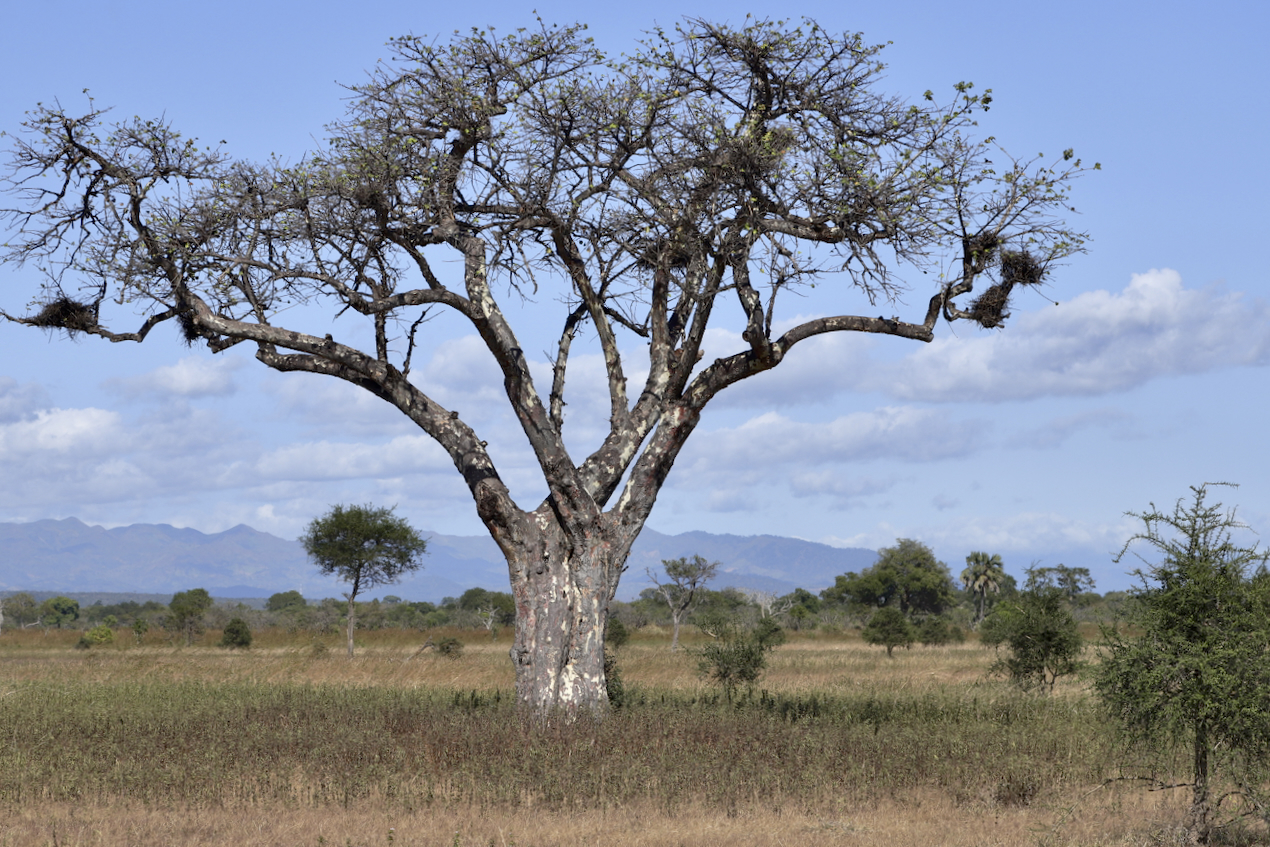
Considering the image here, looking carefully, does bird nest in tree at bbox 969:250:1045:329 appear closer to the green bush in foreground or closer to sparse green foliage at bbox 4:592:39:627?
the green bush in foreground

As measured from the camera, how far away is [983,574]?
85688 mm

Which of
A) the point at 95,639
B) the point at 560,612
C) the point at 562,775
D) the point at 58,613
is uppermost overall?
the point at 560,612

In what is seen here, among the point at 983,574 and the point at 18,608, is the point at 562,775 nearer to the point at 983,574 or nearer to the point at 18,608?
the point at 983,574

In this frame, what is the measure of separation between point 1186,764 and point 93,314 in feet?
56.1

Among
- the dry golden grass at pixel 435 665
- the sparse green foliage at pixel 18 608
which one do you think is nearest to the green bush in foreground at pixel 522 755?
the dry golden grass at pixel 435 665

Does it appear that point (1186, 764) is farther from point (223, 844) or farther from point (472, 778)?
point (223, 844)

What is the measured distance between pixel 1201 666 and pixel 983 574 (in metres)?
82.3

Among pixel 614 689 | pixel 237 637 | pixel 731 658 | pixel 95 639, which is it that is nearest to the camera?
pixel 614 689

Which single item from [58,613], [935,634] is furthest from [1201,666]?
[58,613]

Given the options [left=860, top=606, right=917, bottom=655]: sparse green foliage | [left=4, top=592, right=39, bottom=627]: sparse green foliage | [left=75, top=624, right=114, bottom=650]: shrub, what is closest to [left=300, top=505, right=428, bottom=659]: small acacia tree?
[left=75, top=624, right=114, bottom=650]: shrub

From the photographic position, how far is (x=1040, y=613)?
71.8 ft

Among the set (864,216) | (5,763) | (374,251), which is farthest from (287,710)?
(864,216)

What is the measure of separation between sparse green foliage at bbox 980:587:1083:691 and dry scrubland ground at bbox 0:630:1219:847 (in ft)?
22.6

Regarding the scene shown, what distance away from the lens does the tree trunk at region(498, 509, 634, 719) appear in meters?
13.8
